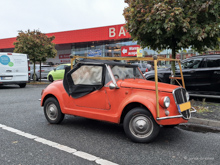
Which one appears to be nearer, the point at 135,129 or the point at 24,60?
the point at 135,129

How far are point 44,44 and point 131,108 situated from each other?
15.9 m

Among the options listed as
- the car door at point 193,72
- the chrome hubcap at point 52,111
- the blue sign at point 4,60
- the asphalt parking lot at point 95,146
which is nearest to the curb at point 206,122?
the asphalt parking lot at point 95,146

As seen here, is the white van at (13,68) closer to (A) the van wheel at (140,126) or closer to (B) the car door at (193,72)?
(B) the car door at (193,72)

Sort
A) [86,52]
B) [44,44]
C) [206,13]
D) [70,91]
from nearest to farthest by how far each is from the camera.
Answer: [70,91] → [206,13] → [44,44] → [86,52]

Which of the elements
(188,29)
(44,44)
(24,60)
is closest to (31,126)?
(188,29)

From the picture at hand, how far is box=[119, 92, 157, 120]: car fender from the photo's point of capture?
148 inches

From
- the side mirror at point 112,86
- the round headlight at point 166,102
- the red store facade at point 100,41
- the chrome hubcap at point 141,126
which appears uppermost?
the red store facade at point 100,41

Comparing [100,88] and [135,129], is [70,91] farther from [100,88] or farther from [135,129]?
[135,129]

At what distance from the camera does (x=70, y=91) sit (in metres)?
4.82

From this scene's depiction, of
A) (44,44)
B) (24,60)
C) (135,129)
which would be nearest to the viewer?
(135,129)

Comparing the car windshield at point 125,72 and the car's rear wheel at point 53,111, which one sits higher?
the car windshield at point 125,72

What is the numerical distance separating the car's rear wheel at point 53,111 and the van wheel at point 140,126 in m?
1.88

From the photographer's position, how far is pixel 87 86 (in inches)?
182

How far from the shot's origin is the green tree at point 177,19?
5.96m
